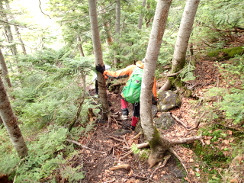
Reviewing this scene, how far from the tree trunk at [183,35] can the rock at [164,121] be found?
188cm

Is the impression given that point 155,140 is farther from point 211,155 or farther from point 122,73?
point 122,73

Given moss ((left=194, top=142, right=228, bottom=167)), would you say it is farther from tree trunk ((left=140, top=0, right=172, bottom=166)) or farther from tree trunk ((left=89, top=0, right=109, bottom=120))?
tree trunk ((left=89, top=0, right=109, bottom=120))

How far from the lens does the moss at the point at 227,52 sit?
6.15 metres

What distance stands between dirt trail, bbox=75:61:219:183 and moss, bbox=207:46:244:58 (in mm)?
520

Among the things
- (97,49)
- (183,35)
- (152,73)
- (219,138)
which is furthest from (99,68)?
(219,138)

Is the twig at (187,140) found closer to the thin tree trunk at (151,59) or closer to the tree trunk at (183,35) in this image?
the thin tree trunk at (151,59)

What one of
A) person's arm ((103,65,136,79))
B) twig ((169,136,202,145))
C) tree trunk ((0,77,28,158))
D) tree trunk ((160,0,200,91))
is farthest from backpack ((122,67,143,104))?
tree trunk ((0,77,28,158))

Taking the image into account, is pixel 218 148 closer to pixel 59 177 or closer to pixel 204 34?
pixel 59 177

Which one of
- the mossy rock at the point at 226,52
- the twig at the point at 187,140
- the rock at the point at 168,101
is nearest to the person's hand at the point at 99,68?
the rock at the point at 168,101

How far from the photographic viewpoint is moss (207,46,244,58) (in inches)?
242

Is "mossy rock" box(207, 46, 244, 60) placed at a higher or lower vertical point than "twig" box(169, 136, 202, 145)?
higher

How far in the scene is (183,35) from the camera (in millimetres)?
6090

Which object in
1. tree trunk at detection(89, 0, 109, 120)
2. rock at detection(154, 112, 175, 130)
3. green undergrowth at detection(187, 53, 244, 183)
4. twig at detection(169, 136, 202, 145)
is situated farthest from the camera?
rock at detection(154, 112, 175, 130)

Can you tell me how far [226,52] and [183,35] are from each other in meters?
2.23
